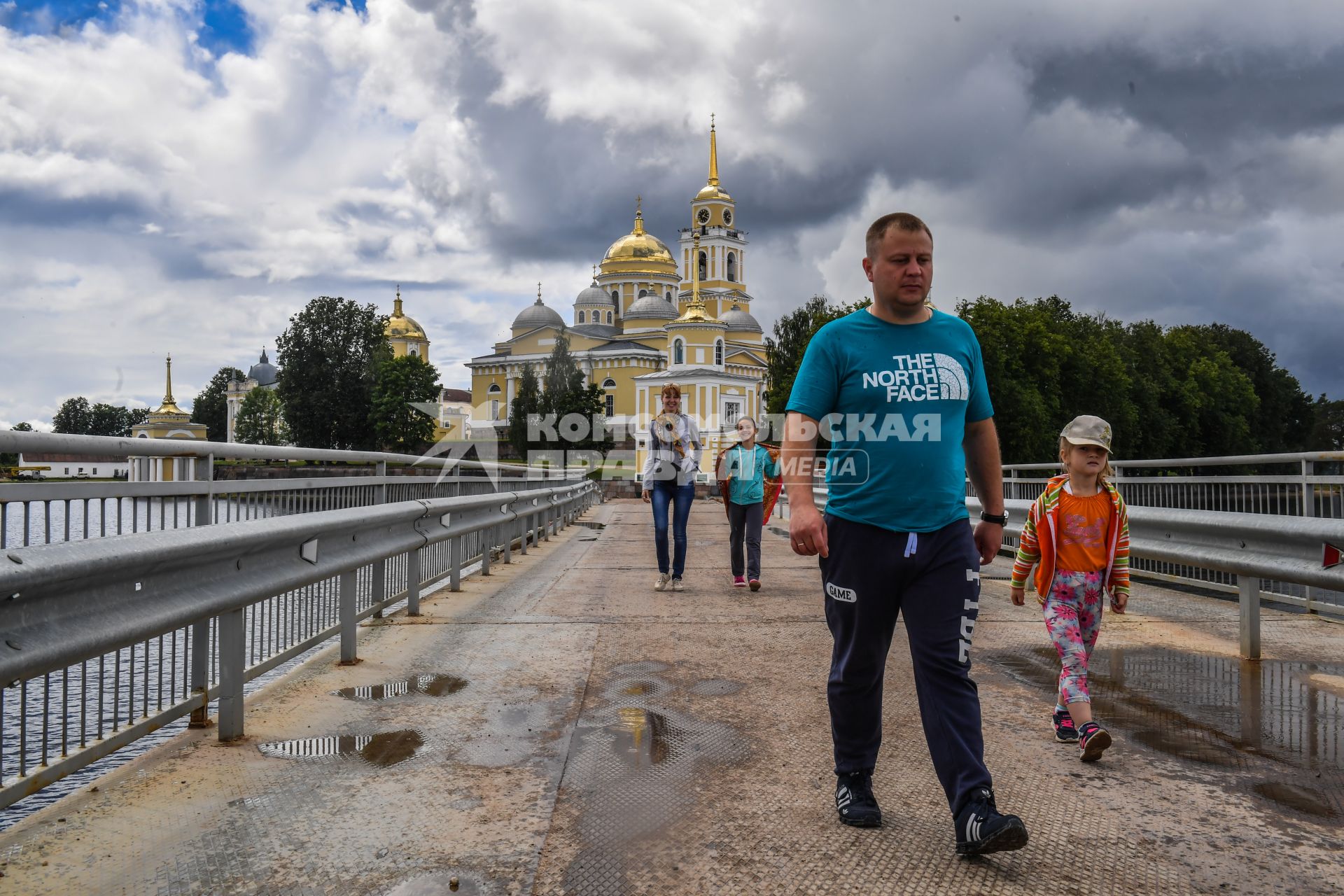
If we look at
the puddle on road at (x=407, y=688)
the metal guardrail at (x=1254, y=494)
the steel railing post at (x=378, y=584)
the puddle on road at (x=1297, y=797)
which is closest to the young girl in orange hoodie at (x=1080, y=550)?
the puddle on road at (x=1297, y=797)

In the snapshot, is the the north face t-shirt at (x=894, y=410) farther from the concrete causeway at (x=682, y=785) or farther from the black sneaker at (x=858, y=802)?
the concrete causeway at (x=682, y=785)

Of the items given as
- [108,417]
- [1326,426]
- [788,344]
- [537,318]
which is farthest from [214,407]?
[1326,426]

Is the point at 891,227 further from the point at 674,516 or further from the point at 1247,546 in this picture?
the point at 674,516

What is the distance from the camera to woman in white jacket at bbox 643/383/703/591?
10867 mm

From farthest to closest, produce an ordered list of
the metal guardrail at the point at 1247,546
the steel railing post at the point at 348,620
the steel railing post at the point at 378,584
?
the steel railing post at the point at 378,584, the steel railing post at the point at 348,620, the metal guardrail at the point at 1247,546

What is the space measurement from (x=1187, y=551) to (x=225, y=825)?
559cm

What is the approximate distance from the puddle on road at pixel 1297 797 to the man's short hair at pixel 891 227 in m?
2.28

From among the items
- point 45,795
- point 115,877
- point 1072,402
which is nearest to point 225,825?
point 115,877

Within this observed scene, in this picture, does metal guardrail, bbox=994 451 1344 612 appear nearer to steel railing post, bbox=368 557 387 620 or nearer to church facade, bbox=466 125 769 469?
steel railing post, bbox=368 557 387 620

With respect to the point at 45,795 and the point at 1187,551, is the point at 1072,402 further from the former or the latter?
the point at 45,795

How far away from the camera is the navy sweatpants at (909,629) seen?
3.58 m

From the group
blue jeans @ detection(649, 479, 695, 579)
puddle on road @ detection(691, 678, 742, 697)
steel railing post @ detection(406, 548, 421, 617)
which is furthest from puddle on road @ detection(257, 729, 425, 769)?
blue jeans @ detection(649, 479, 695, 579)

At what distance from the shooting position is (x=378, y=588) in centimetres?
787

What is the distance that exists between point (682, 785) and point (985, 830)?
1.21 m
